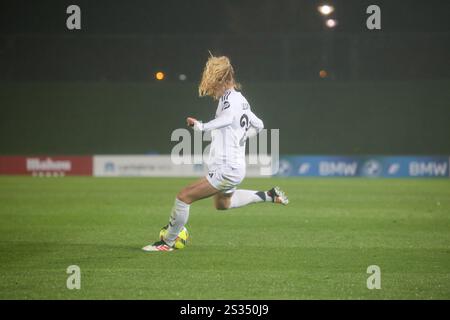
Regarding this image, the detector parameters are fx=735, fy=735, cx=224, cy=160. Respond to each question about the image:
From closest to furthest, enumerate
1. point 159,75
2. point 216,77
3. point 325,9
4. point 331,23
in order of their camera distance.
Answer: point 216,77
point 325,9
point 331,23
point 159,75

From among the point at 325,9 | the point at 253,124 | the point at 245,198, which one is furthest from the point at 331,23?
the point at 253,124

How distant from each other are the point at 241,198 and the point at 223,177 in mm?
753

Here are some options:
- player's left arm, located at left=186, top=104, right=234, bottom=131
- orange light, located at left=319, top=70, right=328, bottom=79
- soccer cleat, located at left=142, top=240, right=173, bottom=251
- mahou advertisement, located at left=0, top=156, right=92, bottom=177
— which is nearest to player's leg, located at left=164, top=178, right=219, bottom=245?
soccer cleat, located at left=142, top=240, right=173, bottom=251

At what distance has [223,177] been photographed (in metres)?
8.45

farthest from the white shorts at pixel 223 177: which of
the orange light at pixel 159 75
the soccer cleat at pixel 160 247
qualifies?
the orange light at pixel 159 75

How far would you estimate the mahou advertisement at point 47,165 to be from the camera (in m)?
25.6

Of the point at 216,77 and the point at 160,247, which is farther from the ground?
the point at 216,77

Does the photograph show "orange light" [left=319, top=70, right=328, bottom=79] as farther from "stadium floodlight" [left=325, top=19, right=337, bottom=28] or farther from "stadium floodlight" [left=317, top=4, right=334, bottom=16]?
"stadium floodlight" [left=317, top=4, right=334, bottom=16]

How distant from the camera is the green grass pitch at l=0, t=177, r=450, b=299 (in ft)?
21.8

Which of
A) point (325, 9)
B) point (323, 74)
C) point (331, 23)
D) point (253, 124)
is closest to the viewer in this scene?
point (253, 124)

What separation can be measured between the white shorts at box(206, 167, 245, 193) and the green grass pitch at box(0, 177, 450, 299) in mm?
817

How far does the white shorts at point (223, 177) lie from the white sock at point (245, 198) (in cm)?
49

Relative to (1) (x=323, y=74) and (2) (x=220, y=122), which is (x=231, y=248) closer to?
(2) (x=220, y=122)

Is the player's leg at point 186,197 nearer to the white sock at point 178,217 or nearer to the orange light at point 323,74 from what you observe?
the white sock at point 178,217
